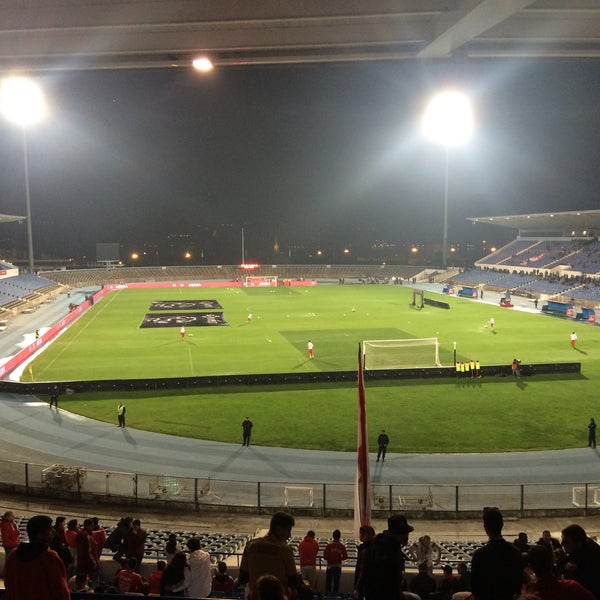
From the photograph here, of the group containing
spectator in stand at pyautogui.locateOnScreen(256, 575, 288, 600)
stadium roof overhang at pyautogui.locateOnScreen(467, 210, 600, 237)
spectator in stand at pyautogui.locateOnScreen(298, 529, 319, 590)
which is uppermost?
stadium roof overhang at pyautogui.locateOnScreen(467, 210, 600, 237)

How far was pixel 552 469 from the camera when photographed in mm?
17281

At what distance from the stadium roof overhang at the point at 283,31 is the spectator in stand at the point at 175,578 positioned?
5967mm

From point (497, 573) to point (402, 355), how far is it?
29870 millimetres

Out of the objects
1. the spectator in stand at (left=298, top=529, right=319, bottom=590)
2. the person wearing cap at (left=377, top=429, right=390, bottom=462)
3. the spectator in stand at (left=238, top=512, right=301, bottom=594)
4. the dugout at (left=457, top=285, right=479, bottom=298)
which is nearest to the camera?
the spectator in stand at (left=238, top=512, right=301, bottom=594)

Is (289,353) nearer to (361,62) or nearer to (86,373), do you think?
(86,373)

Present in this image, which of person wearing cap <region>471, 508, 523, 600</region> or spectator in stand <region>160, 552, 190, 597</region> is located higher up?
person wearing cap <region>471, 508, 523, 600</region>

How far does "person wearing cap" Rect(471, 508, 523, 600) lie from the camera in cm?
400

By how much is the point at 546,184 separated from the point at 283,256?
61.3 m

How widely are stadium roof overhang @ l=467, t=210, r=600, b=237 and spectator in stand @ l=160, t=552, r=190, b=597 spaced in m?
72.4

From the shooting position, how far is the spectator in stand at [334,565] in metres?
8.50

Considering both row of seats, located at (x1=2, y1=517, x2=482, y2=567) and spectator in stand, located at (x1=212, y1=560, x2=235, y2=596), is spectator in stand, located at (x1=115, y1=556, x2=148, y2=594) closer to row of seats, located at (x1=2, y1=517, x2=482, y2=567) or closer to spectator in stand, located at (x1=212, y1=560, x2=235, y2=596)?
spectator in stand, located at (x1=212, y1=560, x2=235, y2=596)

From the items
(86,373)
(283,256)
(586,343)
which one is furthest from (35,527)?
(283,256)

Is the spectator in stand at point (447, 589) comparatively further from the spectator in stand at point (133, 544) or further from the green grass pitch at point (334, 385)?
the green grass pitch at point (334, 385)

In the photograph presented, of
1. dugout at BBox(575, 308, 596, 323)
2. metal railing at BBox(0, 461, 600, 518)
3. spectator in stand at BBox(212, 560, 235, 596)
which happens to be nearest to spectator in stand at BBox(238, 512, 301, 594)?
spectator in stand at BBox(212, 560, 235, 596)
